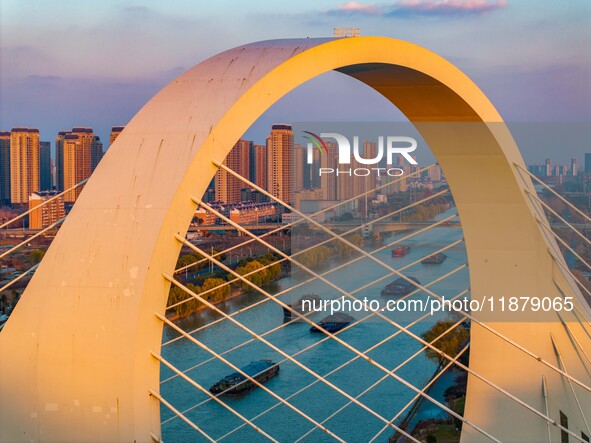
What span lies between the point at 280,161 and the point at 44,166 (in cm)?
752

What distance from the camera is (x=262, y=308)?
15125 mm

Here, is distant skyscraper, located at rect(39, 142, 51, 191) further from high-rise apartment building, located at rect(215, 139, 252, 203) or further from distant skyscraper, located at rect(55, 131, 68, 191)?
high-rise apartment building, located at rect(215, 139, 252, 203)

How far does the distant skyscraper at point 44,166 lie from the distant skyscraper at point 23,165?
0.64 ft

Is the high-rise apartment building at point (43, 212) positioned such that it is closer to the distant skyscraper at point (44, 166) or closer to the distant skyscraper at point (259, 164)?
the distant skyscraper at point (44, 166)

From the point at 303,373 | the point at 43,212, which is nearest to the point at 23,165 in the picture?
the point at 43,212

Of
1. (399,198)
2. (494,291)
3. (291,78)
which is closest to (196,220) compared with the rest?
(399,198)

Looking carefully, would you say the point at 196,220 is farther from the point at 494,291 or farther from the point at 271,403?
the point at 494,291

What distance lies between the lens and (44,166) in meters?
24.9

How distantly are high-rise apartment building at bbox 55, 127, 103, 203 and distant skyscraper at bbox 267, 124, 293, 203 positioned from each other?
488 centimetres

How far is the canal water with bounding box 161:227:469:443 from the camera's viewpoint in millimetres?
9328

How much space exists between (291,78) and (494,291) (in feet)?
7.20

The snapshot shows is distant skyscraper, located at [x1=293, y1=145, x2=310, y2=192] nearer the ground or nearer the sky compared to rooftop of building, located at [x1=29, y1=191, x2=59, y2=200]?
nearer the sky

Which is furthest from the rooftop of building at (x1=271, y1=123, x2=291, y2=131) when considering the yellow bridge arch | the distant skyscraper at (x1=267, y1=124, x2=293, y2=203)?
the yellow bridge arch

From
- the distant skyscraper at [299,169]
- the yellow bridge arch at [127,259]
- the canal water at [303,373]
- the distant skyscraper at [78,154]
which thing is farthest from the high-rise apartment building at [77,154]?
the yellow bridge arch at [127,259]
